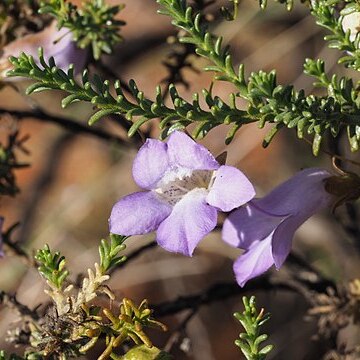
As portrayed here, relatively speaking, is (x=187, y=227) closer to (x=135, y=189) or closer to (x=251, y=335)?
(x=251, y=335)

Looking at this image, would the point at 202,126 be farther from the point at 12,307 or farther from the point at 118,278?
the point at 118,278

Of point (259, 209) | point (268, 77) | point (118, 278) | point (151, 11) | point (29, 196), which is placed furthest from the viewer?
point (151, 11)

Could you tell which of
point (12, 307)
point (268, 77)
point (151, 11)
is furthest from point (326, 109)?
point (151, 11)

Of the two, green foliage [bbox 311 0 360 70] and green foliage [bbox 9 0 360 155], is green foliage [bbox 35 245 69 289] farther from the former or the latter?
green foliage [bbox 311 0 360 70]

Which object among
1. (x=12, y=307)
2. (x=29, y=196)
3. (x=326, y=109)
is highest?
(x=326, y=109)

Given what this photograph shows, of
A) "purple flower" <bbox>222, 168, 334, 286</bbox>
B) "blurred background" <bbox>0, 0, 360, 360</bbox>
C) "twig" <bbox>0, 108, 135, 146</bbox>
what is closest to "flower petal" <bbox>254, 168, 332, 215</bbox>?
"purple flower" <bbox>222, 168, 334, 286</bbox>

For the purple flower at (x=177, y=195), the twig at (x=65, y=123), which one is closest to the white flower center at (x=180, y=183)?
the purple flower at (x=177, y=195)

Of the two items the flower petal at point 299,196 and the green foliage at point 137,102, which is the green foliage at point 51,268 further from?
the flower petal at point 299,196
